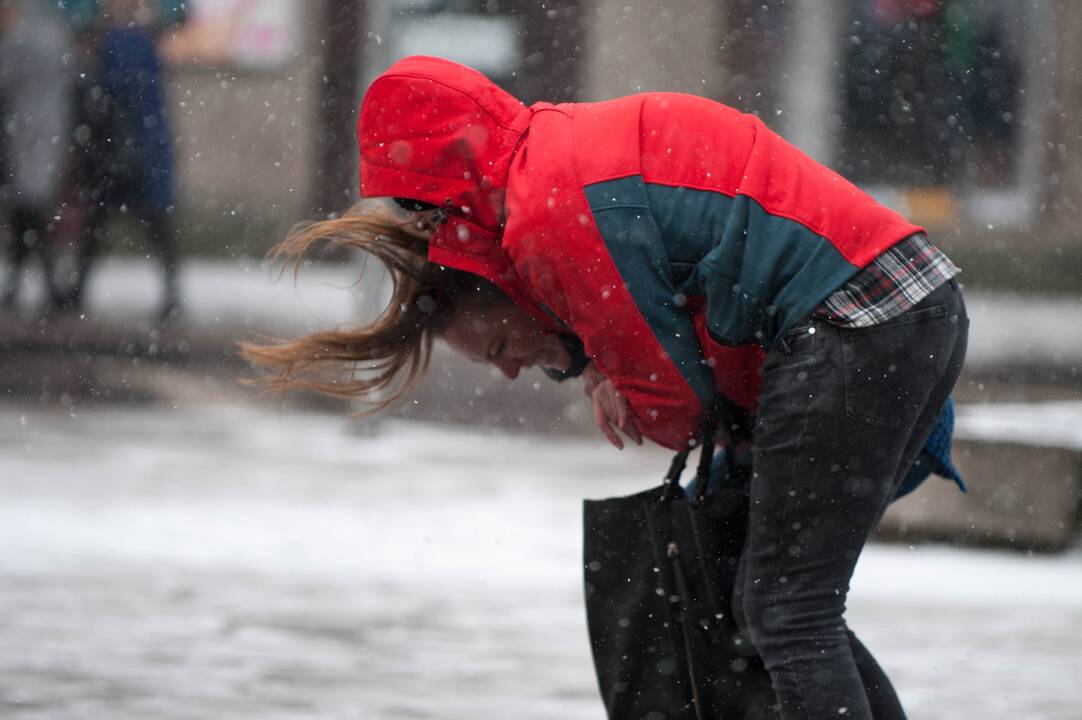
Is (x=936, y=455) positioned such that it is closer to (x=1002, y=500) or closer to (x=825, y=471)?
(x=825, y=471)

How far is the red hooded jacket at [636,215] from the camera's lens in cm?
238

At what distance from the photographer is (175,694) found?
3.85m

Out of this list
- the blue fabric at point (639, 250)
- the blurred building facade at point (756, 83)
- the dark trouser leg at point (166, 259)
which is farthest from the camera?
the blurred building facade at point (756, 83)

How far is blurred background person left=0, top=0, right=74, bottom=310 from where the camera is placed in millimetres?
10766

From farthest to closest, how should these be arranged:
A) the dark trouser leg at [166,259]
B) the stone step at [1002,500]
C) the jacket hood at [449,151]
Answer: the dark trouser leg at [166,259], the stone step at [1002,500], the jacket hood at [449,151]

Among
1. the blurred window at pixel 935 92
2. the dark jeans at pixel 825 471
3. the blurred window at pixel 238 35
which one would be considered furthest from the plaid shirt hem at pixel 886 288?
the blurred window at pixel 238 35

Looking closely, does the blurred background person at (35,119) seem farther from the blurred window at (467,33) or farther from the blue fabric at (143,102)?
the blurred window at (467,33)

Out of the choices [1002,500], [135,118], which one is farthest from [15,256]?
[1002,500]

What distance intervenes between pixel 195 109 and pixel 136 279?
1.74 meters

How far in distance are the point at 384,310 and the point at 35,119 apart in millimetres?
8672

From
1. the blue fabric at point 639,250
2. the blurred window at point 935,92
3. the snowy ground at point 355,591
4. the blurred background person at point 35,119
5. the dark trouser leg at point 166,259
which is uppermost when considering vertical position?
the blurred window at point 935,92

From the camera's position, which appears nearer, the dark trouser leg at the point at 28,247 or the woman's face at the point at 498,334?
the woman's face at the point at 498,334

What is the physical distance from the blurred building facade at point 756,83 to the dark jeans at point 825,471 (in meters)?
10.6

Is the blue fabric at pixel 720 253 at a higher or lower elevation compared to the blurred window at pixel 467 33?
lower
